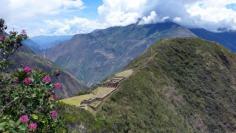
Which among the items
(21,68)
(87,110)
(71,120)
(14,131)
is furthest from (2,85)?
(87,110)

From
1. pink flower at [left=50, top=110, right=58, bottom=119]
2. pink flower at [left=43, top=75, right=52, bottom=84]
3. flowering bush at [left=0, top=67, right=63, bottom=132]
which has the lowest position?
pink flower at [left=50, top=110, right=58, bottom=119]

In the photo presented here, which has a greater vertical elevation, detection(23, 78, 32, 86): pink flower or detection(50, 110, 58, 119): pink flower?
detection(23, 78, 32, 86): pink flower

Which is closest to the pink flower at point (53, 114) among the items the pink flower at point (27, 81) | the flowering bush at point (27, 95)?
the flowering bush at point (27, 95)

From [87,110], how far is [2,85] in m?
142

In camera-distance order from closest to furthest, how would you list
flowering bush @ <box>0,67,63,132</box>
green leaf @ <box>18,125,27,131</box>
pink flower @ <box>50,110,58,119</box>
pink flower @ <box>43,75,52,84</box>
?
1. green leaf @ <box>18,125,27,131</box>
2. flowering bush @ <box>0,67,63,132</box>
3. pink flower @ <box>50,110,58,119</box>
4. pink flower @ <box>43,75,52,84</box>

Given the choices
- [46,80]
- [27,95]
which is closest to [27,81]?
[27,95]

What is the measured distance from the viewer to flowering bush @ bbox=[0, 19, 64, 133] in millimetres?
16125

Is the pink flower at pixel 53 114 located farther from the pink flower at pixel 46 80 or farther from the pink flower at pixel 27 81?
the pink flower at pixel 27 81

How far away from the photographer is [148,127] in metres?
183

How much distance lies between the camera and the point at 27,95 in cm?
1616

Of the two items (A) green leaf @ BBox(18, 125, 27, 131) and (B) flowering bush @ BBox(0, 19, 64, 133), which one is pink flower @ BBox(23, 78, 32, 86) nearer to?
(B) flowering bush @ BBox(0, 19, 64, 133)

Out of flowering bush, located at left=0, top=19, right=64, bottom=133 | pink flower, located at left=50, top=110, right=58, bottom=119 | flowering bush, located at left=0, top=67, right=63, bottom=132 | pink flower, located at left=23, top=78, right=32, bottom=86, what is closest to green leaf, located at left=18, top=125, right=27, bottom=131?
flowering bush, located at left=0, top=19, right=64, bottom=133

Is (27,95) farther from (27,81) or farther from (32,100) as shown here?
(27,81)

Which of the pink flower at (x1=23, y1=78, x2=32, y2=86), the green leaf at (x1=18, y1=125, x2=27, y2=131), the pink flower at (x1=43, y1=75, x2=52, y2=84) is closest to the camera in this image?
the green leaf at (x1=18, y1=125, x2=27, y2=131)
